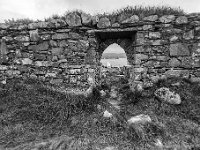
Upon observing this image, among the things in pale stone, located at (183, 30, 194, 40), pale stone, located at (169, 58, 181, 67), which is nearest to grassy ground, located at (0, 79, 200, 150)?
pale stone, located at (169, 58, 181, 67)

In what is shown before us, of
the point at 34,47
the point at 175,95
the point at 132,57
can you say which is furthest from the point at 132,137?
the point at 34,47

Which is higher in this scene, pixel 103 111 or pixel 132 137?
pixel 103 111

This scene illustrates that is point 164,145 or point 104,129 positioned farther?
point 104,129

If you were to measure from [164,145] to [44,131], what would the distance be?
8.32 feet

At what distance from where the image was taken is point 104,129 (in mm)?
4051

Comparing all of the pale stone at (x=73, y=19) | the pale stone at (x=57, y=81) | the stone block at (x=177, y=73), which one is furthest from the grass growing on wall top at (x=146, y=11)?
the pale stone at (x=57, y=81)

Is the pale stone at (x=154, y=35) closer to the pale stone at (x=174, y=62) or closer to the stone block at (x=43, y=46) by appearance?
the pale stone at (x=174, y=62)

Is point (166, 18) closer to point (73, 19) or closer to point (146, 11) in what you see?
point (146, 11)

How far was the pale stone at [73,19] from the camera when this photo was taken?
5.51m

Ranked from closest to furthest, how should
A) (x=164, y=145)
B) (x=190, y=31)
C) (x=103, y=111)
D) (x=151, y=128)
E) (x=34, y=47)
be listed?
(x=164, y=145) → (x=151, y=128) → (x=103, y=111) → (x=190, y=31) → (x=34, y=47)

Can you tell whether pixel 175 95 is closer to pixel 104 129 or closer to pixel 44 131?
pixel 104 129

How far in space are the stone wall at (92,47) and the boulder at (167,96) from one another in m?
0.51

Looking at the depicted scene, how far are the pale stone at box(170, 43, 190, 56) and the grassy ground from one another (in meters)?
0.78

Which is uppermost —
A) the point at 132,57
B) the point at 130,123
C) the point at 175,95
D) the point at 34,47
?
the point at 34,47
